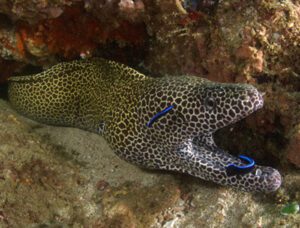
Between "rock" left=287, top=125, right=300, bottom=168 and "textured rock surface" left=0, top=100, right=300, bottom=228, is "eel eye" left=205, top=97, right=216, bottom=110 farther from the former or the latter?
"textured rock surface" left=0, top=100, right=300, bottom=228

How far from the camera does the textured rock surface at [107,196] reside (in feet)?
12.2

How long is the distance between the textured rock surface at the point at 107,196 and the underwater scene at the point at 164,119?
0.04 ft

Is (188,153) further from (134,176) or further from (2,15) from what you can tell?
(2,15)

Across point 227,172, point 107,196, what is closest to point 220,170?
point 227,172

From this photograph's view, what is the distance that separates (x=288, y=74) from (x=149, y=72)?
6.43 feet

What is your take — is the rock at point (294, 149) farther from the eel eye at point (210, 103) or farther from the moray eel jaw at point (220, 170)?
the eel eye at point (210, 103)

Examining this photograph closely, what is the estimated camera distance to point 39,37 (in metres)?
4.39

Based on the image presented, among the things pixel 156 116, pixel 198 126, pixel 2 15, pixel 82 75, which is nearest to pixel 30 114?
pixel 82 75

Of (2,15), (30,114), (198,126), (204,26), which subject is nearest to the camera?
(198,126)

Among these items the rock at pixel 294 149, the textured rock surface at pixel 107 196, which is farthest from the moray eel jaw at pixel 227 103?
the textured rock surface at pixel 107 196

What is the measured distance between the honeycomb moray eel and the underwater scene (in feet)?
0.05

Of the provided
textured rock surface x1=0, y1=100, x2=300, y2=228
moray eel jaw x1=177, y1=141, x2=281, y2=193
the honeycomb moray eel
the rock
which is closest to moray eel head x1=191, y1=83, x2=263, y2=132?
the honeycomb moray eel

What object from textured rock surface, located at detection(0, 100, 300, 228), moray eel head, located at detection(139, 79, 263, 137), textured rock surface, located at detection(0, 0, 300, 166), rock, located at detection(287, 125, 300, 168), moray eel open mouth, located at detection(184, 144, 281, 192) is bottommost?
textured rock surface, located at detection(0, 100, 300, 228)

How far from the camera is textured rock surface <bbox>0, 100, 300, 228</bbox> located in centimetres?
371
